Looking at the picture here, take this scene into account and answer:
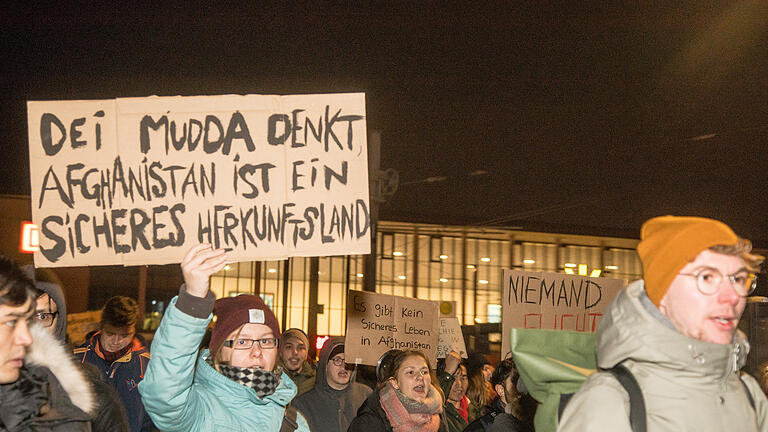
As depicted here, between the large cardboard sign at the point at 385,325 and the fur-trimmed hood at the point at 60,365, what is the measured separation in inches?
186

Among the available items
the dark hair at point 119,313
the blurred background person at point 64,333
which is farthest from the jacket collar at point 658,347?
the dark hair at point 119,313

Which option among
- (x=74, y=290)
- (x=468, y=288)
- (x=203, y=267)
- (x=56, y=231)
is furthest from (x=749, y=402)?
(x=468, y=288)

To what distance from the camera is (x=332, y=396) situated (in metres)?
6.87

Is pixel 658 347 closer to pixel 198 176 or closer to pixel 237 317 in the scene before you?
pixel 237 317

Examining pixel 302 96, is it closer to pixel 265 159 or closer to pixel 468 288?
pixel 265 159

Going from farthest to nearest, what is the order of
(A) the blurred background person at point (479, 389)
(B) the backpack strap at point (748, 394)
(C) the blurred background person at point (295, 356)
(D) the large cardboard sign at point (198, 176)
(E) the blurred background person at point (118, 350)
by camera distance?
(A) the blurred background person at point (479, 389) < (C) the blurred background person at point (295, 356) < (E) the blurred background person at point (118, 350) < (D) the large cardboard sign at point (198, 176) < (B) the backpack strap at point (748, 394)

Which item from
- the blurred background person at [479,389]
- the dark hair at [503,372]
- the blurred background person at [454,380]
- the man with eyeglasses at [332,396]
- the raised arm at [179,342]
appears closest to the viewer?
the raised arm at [179,342]

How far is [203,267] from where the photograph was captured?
10.9 ft

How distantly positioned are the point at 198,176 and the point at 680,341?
2398mm

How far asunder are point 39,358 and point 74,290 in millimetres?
34957

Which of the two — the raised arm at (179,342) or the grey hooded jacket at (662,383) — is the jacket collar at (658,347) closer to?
the grey hooded jacket at (662,383)

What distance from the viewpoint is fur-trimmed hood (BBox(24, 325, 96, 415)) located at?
2.59m

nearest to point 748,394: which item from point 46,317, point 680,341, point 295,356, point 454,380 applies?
point 680,341

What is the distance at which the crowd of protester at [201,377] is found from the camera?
2.46 meters
